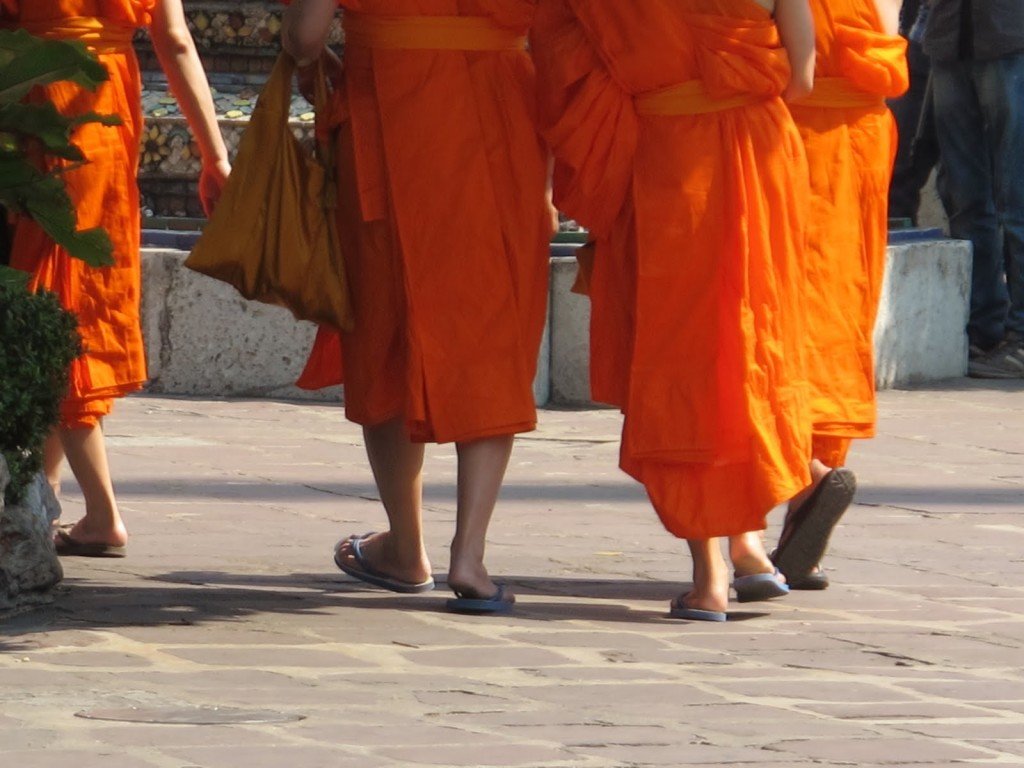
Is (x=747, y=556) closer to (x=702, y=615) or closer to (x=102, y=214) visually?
(x=702, y=615)

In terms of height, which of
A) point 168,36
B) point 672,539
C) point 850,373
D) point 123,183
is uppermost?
point 168,36

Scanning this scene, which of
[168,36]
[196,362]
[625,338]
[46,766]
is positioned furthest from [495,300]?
[196,362]

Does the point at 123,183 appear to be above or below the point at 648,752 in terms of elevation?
above

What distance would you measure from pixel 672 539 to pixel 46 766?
9.63ft

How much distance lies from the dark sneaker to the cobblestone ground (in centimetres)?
263

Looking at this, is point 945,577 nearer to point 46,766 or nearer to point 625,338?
point 625,338

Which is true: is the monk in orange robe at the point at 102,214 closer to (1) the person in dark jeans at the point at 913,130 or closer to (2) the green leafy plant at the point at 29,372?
(2) the green leafy plant at the point at 29,372

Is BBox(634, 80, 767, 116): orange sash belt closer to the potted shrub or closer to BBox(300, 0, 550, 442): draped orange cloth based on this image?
BBox(300, 0, 550, 442): draped orange cloth

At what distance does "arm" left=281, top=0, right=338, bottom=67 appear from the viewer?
5195 millimetres

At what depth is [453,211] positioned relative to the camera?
521 cm

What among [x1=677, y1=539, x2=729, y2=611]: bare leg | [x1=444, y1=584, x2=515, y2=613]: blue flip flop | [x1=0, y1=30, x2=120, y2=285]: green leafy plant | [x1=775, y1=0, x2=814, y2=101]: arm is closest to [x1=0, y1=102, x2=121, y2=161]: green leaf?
[x1=0, y1=30, x2=120, y2=285]: green leafy plant

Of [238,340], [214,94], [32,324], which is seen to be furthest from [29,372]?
[214,94]

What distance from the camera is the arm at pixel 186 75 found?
19.4ft

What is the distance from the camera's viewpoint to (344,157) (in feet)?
17.5
